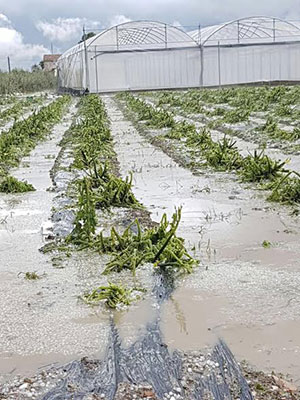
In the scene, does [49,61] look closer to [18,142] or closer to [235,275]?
[18,142]

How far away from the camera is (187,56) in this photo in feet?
90.4

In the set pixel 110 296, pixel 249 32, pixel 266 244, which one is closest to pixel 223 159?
pixel 266 244

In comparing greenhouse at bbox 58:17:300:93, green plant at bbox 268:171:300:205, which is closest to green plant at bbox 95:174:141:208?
green plant at bbox 268:171:300:205

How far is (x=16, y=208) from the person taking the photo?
17.6 ft

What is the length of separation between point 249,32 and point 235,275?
2581cm

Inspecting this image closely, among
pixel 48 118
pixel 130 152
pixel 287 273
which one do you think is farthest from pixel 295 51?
pixel 287 273

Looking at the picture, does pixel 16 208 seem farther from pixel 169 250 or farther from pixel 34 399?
pixel 34 399

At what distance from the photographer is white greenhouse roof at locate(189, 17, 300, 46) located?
2712 cm

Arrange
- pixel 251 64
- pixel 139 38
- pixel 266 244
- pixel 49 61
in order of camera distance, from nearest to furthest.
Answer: pixel 266 244, pixel 139 38, pixel 251 64, pixel 49 61

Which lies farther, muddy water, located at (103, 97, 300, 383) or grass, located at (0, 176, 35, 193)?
grass, located at (0, 176, 35, 193)

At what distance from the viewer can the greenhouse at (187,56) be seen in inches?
1061

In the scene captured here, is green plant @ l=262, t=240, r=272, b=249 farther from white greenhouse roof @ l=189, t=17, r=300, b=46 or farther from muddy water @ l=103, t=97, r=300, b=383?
Result: white greenhouse roof @ l=189, t=17, r=300, b=46

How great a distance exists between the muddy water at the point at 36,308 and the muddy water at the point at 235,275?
455 millimetres

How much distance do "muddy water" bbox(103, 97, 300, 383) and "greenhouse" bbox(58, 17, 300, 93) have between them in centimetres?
2179
